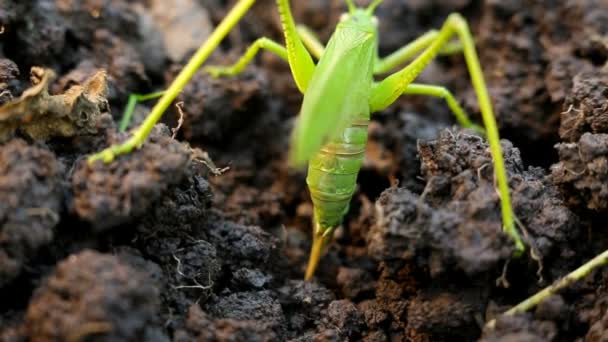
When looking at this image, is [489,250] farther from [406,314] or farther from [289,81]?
[289,81]

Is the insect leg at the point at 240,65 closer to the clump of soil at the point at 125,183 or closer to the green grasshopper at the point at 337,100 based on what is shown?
the green grasshopper at the point at 337,100

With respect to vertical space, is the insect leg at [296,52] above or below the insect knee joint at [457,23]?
below

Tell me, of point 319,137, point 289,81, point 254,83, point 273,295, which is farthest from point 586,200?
point 289,81

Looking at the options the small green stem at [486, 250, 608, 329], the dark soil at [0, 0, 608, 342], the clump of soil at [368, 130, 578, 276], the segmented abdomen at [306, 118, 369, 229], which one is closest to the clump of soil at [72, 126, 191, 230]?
the dark soil at [0, 0, 608, 342]

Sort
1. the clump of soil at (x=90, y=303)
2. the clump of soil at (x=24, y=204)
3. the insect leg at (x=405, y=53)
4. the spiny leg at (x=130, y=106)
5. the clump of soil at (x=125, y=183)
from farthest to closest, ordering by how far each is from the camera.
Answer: the insect leg at (x=405, y=53) → the spiny leg at (x=130, y=106) → the clump of soil at (x=125, y=183) → the clump of soil at (x=24, y=204) → the clump of soil at (x=90, y=303)

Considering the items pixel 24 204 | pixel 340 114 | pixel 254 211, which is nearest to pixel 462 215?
pixel 340 114

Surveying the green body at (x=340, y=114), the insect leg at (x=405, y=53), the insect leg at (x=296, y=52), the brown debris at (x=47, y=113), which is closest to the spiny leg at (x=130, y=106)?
the brown debris at (x=47, y=113)
